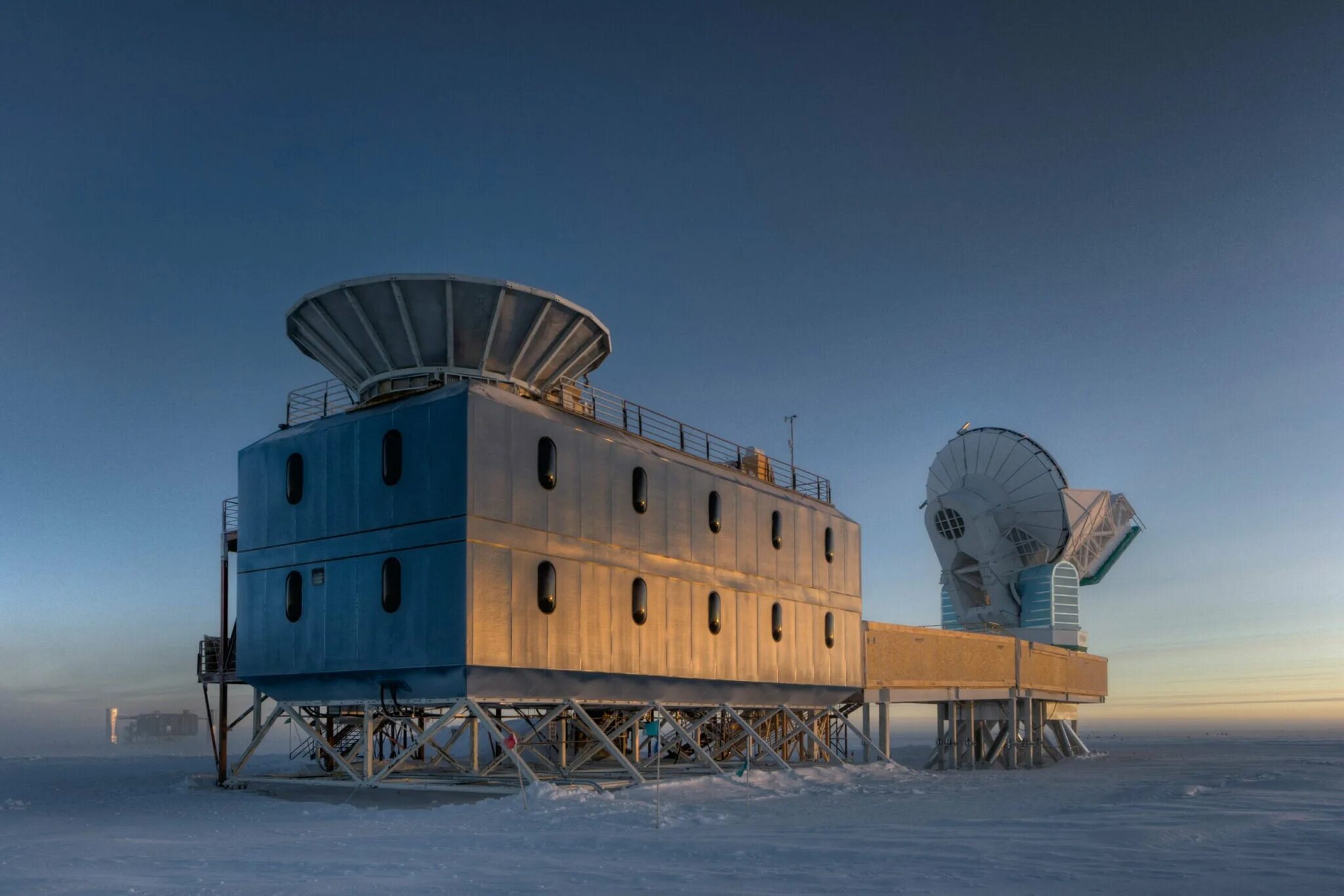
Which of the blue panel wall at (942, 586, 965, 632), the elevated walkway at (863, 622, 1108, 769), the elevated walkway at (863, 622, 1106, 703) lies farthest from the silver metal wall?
the blue panel wall at (942, 586, 965, 632)

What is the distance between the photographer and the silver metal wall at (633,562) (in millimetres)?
31891

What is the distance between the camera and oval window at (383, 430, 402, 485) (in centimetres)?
3266

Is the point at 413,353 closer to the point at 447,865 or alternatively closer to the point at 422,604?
the point at 422,604

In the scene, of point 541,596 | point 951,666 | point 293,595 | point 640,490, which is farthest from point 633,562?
point 951,666

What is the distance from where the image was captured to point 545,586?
109 ft

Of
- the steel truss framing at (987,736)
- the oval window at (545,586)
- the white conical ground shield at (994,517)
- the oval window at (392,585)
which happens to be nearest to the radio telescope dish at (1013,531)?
the white conical ground shield at (994,517)

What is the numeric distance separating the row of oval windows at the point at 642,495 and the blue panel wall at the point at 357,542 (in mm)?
3389

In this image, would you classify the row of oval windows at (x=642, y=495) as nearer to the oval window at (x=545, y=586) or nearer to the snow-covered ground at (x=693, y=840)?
the oval window at (x=545, y=586)

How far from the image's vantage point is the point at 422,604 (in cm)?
3136

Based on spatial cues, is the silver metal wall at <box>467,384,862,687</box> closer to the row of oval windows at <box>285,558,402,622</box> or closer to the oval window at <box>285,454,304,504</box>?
the row of oval windows at <box>285,558,402,622</box>

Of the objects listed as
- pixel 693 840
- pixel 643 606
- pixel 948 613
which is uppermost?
pixel 643 606

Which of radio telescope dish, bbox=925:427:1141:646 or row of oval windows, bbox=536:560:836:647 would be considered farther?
radio telescope dish, bbox=925:427:1141:646

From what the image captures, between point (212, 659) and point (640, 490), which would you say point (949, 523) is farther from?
point (212, 659)

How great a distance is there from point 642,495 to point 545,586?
6.01 m
